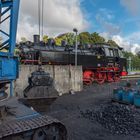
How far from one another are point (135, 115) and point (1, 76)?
5712 millimetres

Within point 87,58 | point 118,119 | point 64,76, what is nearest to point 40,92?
point 118,119

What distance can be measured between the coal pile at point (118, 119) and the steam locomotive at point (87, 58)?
823 centimetres

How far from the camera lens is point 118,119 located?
8930 millimetres

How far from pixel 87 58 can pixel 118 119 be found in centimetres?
1350

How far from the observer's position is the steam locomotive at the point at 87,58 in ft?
61.6

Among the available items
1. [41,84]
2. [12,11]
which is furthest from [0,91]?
[41,84]

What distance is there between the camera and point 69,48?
2141cm

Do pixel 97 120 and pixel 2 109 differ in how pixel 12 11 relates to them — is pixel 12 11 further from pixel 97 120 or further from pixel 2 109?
pixel 97 120

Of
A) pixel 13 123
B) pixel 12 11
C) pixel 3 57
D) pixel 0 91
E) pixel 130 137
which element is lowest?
pixel 130 137

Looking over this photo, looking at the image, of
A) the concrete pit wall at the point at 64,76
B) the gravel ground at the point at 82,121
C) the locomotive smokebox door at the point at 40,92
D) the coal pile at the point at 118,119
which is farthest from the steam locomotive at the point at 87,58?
the coal pile at the point at 118,119

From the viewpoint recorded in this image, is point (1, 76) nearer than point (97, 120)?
Yes

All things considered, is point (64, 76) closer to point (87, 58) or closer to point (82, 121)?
point (87, 58)

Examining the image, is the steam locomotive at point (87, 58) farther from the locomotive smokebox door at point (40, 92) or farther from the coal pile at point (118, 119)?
the coal pile at point (118, 119)

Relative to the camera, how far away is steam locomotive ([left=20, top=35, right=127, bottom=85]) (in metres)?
18.8
